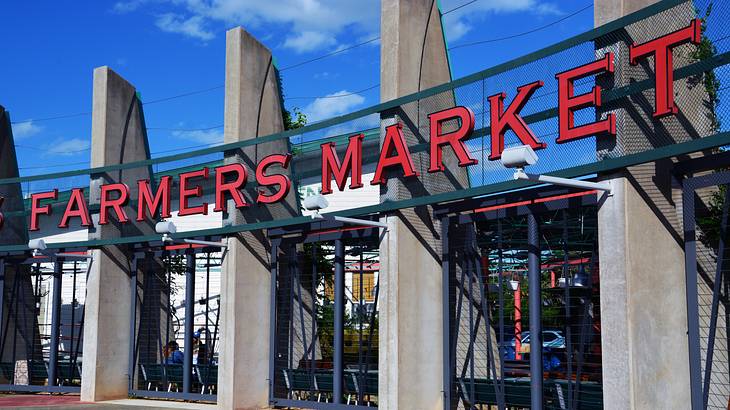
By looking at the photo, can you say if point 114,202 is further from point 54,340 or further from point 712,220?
point 712,220

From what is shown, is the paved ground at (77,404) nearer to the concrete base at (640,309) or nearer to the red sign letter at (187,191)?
the red sign letter at (187,191)

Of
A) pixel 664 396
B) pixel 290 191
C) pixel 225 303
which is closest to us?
pixel 664 396

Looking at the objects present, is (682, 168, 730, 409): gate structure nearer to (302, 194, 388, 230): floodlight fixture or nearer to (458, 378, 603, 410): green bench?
(458, 378, 603, 410): green bench

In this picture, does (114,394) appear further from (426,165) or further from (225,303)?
(426,165)

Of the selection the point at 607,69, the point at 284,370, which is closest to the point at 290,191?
the point at 284,370

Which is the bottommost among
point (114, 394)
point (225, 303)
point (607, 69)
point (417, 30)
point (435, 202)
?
point (114, 394)

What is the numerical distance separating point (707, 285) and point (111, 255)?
46.6ft

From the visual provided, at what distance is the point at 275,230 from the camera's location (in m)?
18.6

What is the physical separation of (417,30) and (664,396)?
7880 millimetres

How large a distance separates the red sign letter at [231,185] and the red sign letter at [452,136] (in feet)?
17.0

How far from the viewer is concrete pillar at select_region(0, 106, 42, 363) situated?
79.6ft

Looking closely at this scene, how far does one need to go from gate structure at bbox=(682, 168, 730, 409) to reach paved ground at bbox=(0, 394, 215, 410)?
10.3 meters

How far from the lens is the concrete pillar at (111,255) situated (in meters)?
20.5

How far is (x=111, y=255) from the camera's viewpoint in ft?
69.3
